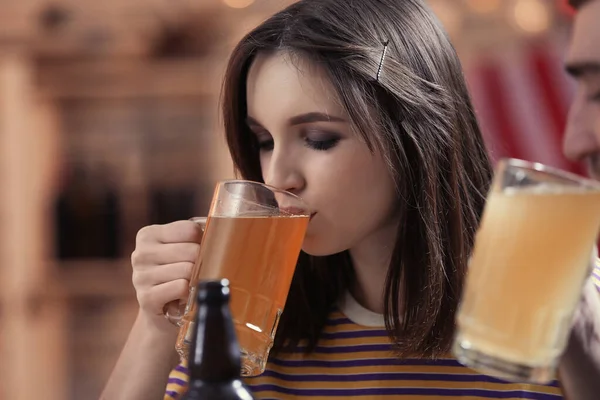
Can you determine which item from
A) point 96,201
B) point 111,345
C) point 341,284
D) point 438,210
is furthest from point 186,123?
point 438,210

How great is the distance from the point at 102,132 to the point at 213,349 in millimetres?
2797

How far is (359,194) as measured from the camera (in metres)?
1.03

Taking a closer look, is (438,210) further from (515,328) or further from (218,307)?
(218,307)

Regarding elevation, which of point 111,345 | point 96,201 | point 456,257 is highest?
point 456,257

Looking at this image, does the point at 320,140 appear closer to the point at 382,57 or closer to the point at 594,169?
the point at 382,57

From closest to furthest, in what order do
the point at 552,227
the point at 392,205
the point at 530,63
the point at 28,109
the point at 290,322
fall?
1. the point at 552,227
2. the point at 392,205
3. the point at 290,322
4. the point at 530,63
5. the point at 28,109

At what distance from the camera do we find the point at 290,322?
4.14 ft

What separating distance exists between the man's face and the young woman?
0.19 metres

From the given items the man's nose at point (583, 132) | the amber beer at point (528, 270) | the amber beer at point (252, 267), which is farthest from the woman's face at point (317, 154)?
the amber beer at point (528, 270)

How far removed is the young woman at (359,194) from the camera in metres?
1.01

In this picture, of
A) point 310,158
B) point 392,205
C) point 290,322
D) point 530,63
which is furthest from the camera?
point 530,63

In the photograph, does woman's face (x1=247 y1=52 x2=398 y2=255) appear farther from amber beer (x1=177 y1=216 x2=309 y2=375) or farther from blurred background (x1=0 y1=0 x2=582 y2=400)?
blurred background (x1=0 y1=0 x2=582 y2=400)

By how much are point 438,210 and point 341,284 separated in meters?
0.27

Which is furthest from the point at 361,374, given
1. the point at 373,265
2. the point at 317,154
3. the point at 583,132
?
the point at 583,132
